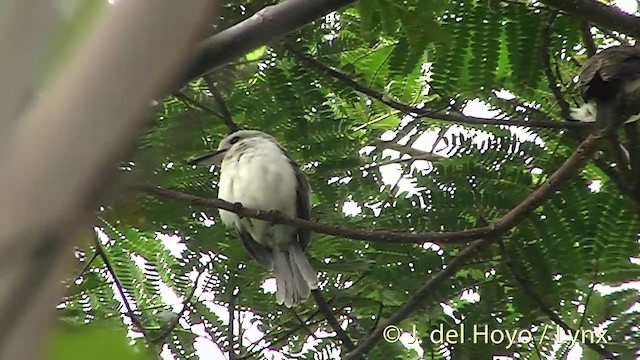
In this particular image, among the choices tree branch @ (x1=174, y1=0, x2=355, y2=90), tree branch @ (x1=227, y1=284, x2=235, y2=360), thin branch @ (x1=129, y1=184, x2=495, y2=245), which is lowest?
tree branch @ (x1=174, y1=0, x2=355, y2=90)

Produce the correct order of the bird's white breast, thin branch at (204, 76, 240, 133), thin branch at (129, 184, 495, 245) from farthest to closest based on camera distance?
1. the bird's white breast
2. thin branch at (204, 76, 240, 133)
3. thin branch at (129, 184, 495, 245)

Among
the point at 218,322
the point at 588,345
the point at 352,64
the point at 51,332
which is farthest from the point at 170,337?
the point at 51,332

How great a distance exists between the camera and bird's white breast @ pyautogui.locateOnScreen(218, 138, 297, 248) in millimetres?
3312

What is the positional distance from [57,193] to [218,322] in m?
2.80

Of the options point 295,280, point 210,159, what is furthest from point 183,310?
point 210,159

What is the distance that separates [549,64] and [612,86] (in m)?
0.18

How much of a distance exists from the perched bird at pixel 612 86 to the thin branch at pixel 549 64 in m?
0.07

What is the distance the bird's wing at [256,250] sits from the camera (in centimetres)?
315

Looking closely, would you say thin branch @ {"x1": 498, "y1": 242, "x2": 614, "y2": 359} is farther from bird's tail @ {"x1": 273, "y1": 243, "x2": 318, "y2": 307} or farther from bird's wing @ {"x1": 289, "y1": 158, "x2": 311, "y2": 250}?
bird's wing @ {"x1": 289, "y1": 158, "x2": 311, "y2": 250}

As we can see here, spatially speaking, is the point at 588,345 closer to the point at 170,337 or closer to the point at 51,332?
the point at 170,337

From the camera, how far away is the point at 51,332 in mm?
298

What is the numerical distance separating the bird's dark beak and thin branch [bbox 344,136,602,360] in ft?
2.71

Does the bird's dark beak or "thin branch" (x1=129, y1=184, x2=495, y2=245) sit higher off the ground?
the bird's dark beak

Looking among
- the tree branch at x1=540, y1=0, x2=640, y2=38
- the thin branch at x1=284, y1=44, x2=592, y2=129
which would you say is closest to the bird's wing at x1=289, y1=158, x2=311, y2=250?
the thin branch at x1=284, y1=44, x2=592, y2=129
